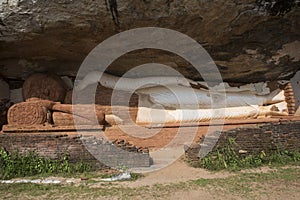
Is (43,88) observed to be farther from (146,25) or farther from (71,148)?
(146,25)

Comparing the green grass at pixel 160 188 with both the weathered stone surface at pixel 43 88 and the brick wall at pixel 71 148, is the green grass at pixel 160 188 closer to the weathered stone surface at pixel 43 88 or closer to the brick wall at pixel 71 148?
the brick wall at pixel 71 148

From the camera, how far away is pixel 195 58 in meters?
6.98

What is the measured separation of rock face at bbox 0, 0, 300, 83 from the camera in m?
5.25

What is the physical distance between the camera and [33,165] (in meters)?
5.46

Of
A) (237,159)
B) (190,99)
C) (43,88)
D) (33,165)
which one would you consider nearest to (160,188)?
(237,159)

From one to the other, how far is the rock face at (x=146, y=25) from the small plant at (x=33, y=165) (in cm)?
246

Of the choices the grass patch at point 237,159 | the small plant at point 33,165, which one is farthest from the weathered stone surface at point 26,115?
the grass patch at point 237,159

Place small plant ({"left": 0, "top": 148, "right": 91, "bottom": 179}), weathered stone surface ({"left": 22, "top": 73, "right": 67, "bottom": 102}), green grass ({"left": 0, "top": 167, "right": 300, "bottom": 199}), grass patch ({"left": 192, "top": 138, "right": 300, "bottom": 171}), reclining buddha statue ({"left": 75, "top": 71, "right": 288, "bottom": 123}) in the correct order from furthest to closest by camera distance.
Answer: reclining buddha statue ({"left": 75, "top": 71, "right": 288, "bottom": 123})
weathered stone surface ({"left": 22, "top": 73, "right": 67, "bottom": 102})
grass patch ({"left": 192, "top": 138, "right": 300, "bottom": 171})
small plant ({"left": 0, "top": 148, "right": 91, "bottom": 179})
green grass ({"left": 0, "top": 167, "right": 300, "bottom": 199})

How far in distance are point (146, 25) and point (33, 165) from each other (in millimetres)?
3649

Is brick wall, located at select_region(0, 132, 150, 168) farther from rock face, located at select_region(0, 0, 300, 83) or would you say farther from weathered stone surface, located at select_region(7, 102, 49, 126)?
rock face, located at select_region(0, 0, 300, 83)

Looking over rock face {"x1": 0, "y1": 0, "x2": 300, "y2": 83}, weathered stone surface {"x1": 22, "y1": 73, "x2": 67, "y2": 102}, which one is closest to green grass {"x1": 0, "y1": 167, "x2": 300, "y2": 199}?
weathered stone surface {"x1": 22, "y1": 73, "x2": 67, "y2": 102}

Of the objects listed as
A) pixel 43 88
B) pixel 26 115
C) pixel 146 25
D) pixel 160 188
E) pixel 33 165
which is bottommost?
pixel 160 188

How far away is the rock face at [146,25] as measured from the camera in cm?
525

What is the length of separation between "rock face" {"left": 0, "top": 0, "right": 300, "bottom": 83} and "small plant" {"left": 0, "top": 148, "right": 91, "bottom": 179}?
246 cm
